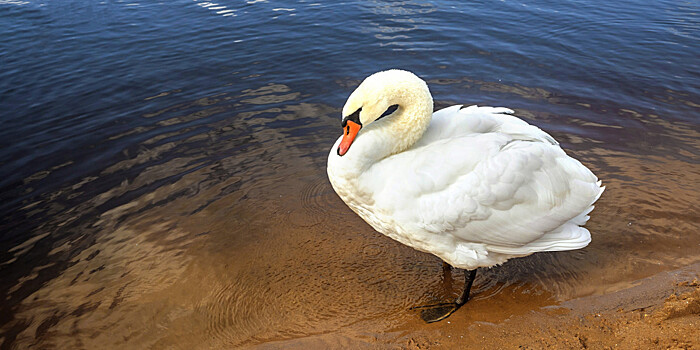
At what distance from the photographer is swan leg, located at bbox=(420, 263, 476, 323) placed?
4145mm

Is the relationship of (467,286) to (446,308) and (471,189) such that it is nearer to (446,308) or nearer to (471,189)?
(446,308)

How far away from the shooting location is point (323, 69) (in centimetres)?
A: 886

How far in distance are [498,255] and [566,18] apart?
9080 mm

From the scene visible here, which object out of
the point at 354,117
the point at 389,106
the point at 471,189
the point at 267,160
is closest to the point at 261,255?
the point at 267,160

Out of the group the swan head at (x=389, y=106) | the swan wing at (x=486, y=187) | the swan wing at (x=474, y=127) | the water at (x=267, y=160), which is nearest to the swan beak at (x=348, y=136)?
the swan head at (x=389, y=106)

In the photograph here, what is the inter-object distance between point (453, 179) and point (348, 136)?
79 cm

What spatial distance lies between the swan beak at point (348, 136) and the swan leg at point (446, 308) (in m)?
1.48

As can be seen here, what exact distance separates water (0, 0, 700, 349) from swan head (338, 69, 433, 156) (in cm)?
144

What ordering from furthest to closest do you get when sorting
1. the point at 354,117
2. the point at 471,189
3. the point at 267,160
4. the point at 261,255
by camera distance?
the point at 267,160, the point at 261,255, the point at 354,117, the point at 471,189

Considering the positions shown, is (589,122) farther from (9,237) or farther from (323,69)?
(9,237)

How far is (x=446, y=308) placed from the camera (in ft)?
13.9

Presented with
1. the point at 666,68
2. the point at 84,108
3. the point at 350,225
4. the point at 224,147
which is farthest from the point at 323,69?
the point at 666,68

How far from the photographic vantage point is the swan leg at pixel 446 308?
4.14 meters

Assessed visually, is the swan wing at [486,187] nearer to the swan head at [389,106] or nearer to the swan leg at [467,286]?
the swan head at [389,106]
